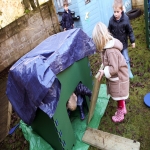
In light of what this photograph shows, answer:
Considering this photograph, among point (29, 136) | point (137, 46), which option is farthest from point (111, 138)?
point (137, 46)

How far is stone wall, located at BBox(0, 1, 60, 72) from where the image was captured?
628 cm

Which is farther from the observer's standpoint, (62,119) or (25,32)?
(25,32)

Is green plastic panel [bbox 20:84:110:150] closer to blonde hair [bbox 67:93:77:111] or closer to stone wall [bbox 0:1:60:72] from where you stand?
blonde hair [bbox 67:93:77:111]

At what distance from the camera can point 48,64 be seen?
2.35 m

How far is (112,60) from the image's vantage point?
8.73ft

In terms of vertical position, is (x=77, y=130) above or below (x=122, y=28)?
below

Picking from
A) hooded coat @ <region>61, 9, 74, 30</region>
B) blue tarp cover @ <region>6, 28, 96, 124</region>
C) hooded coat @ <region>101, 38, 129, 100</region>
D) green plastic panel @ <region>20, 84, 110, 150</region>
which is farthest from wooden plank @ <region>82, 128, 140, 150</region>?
hooded coat @ <region>61, 9, 74, 30</region>

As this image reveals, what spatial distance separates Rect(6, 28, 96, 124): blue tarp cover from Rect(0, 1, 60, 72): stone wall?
13.0 ft

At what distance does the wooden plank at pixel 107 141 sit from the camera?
287 centimetres

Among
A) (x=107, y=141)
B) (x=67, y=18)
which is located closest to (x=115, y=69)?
(x=107, y=141)

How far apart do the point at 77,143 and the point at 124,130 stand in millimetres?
875

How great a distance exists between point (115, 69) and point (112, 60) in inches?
5.6

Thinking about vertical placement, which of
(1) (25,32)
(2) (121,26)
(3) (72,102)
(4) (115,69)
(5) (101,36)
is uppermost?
(5) (101,36)

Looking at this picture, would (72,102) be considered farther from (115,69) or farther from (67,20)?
(67,20)
